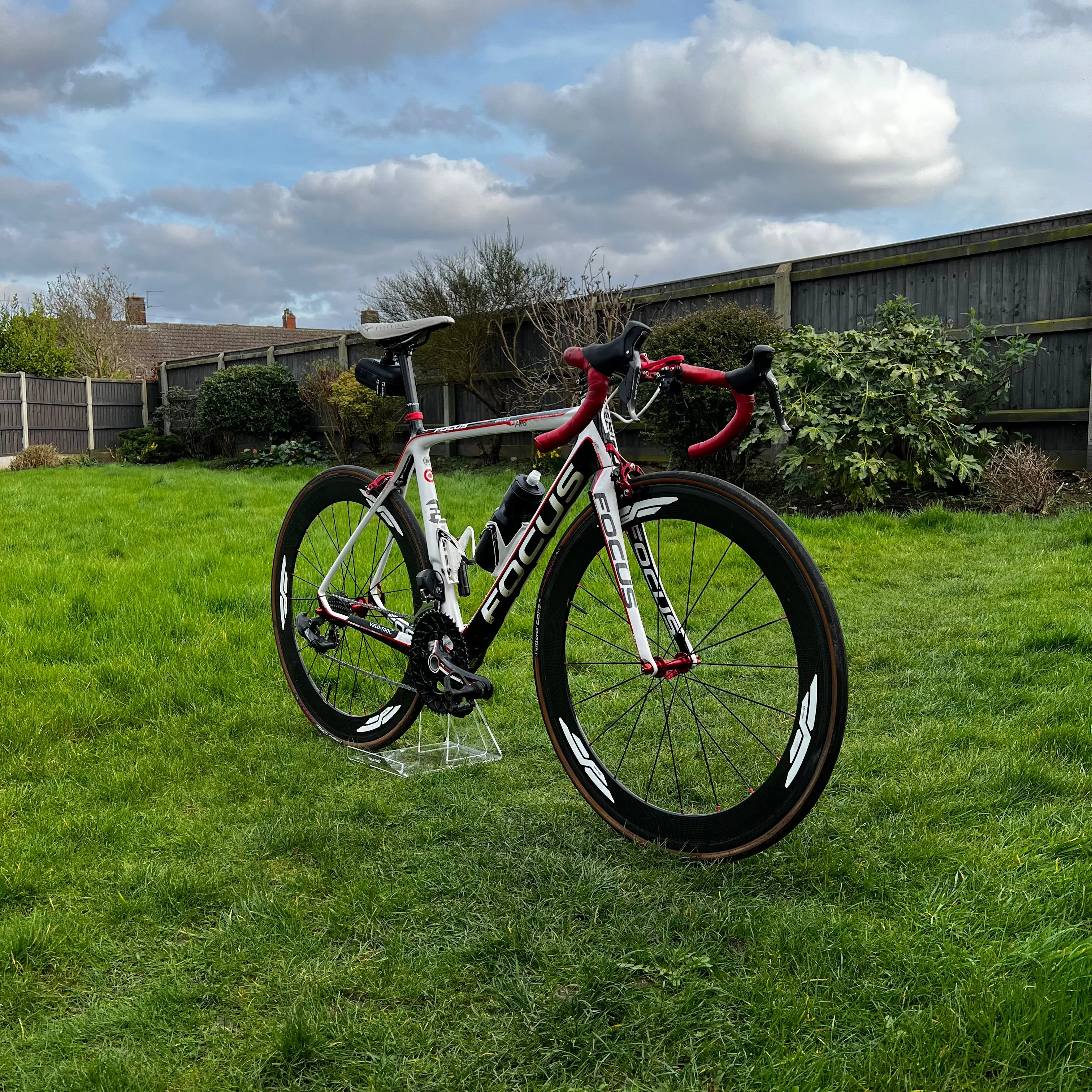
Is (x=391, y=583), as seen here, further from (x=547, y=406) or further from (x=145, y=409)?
(x=145, y=409)

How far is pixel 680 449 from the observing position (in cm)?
845

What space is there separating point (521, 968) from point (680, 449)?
700 centimetres

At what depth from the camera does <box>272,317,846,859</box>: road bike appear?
6.53 ft

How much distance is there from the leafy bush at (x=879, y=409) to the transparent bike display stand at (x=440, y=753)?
423cm

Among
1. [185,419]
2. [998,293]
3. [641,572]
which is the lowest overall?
[641,572]

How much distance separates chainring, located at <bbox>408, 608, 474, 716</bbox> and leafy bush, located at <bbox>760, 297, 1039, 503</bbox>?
4.58m

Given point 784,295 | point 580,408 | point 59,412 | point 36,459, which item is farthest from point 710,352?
point 59,412

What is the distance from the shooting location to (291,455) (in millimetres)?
15023

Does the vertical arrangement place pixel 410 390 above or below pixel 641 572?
above

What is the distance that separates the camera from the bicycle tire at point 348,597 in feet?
9.77

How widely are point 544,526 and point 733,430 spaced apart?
57 centimetres

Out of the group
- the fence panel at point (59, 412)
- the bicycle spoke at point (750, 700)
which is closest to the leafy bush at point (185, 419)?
the fence panel at point (59, 412)

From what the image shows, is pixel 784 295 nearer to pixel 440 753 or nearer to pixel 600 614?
pixel 600 614

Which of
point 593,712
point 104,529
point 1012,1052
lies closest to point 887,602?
point 593,712
